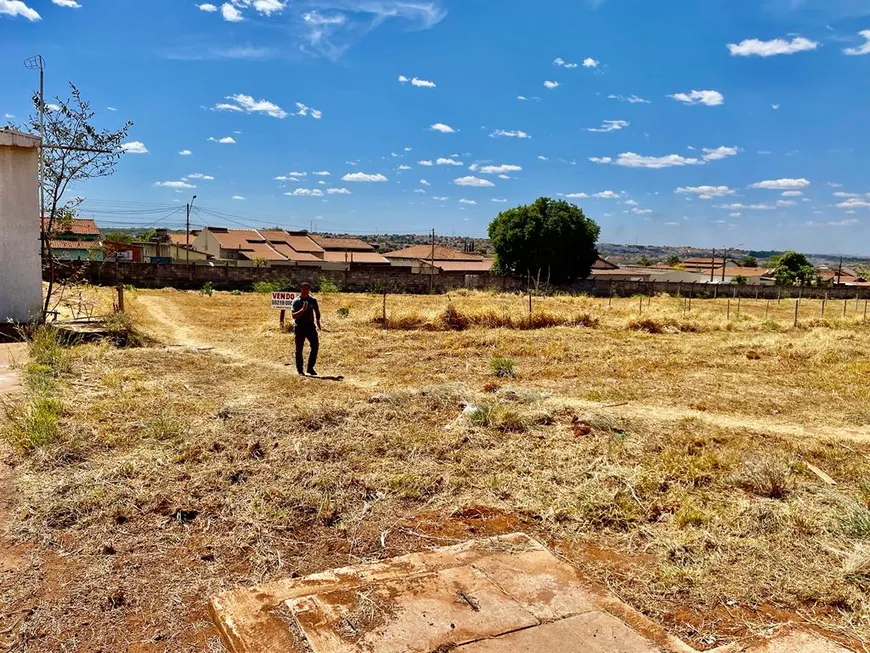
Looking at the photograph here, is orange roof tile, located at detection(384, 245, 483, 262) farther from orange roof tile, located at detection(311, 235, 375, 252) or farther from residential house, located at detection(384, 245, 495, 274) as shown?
orange roof tile, located at detection(311, 235, 375, 252)

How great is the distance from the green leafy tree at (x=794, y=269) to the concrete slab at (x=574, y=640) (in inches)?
2413

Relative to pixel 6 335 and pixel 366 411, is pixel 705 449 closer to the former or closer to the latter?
pixel 366 411

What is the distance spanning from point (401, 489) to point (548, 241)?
123ft

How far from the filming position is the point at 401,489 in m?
5.24

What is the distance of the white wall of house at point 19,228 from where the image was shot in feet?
39.3

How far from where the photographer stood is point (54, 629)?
3232 mm

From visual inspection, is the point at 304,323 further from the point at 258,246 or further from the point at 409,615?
the point at 258,246

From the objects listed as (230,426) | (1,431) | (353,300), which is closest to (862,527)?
(230,426)

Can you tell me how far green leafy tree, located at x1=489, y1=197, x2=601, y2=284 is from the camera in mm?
41375

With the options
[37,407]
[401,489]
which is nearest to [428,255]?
[37,407]

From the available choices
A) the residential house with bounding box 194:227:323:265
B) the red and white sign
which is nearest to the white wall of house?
the red and white sign

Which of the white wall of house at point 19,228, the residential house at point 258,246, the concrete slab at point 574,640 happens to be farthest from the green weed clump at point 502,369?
the residential house at point 258,246

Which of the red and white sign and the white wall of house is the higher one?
the white wall of house

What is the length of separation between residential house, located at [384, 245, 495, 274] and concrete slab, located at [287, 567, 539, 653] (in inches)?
1977
